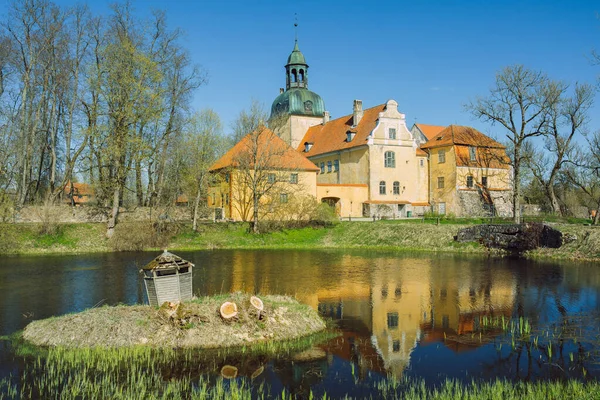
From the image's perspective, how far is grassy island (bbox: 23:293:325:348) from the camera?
33.7 ft

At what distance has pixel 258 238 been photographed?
33906mm

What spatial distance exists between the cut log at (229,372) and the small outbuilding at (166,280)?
9.86ft

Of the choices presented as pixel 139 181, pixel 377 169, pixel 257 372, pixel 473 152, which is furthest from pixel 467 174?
pixel 257 372

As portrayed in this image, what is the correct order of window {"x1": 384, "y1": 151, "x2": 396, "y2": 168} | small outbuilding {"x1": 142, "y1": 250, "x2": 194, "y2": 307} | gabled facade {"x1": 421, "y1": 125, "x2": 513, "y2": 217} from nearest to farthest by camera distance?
small outbuilding {"x1": 142, "y1": 250, "x2": 194, "y2": 307} → window {"x1": 384, "y1": 151, "x2": 396, "y2": 168} → gabled facade {"x1": 421, "y1": 125, "x2": 513, "y2": 217}

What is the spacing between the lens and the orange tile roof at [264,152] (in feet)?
117

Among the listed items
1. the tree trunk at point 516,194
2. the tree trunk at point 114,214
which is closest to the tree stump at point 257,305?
the tree trunk at point 114,214

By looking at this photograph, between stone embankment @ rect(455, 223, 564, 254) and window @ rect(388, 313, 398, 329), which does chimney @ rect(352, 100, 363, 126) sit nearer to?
stone embankment @ rect(455, 223, 564, 254)

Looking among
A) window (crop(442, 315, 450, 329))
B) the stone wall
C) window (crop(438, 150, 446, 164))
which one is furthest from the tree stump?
window (crop(438, 150, 446, 164))

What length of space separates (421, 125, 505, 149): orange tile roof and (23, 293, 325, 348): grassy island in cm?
3801

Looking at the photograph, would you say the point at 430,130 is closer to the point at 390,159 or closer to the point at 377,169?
the point at 390,159

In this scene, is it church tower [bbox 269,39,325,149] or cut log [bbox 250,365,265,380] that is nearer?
cut log [bbox 250,365,265,380]

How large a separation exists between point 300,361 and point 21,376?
16.2ft

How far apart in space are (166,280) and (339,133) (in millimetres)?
39148

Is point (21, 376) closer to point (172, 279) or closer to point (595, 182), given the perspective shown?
point (172, 279)
